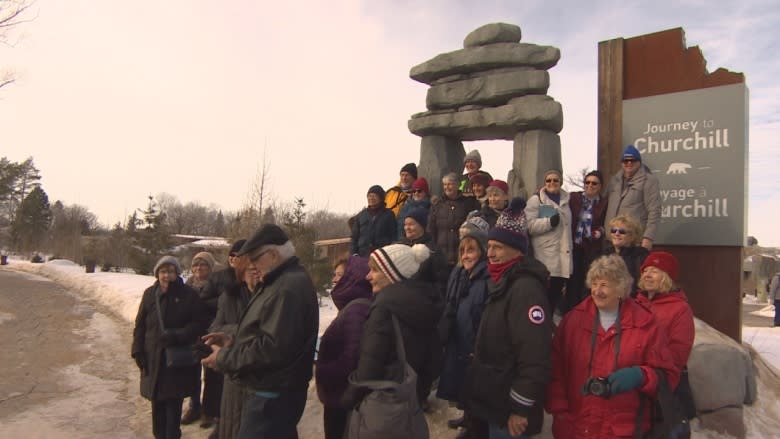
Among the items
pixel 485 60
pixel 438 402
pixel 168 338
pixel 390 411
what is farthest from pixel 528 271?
pixel 485 60

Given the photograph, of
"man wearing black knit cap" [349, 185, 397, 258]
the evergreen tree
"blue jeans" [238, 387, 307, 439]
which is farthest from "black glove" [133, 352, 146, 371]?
the evergreen tree

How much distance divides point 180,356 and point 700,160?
567 centimetres

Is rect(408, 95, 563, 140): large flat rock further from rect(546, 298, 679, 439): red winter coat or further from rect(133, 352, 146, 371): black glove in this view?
rect(133, 352, 146, 371): black glove

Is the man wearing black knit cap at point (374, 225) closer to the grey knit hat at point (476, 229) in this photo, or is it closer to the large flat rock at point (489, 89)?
the grey knit hat at point (476, 229)

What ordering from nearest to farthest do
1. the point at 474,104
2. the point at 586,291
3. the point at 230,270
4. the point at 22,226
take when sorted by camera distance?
the point at 230,270 → the point at 586,291 → the point at 474,104 → the point at 22,226

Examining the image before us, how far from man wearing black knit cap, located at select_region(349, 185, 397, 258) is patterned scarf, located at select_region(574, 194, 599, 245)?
2.09 meters

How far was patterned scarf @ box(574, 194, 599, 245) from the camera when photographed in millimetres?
5211

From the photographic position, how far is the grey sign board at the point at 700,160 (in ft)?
17.6

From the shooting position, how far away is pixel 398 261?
8.88 ft

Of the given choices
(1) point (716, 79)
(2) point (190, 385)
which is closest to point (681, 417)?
(2) point (190, 385)

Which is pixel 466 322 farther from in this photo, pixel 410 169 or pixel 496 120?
pixel 496 120

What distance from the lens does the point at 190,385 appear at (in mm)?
4082

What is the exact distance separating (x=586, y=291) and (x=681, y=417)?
2649mm

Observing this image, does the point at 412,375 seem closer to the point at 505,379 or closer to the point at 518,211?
the point at 505,379
